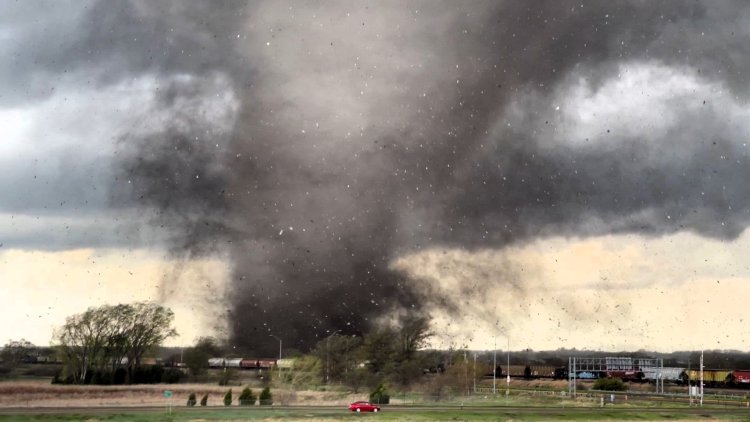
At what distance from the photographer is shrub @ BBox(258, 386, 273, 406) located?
4087 inches

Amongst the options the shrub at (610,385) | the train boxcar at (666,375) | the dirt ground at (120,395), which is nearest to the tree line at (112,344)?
the dirt ground at (120,395)

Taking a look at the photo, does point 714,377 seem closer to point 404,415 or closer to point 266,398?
point 266,398

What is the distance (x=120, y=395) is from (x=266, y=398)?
19.2m

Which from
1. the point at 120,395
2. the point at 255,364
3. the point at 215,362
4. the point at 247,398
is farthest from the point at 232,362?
the point at 247,398

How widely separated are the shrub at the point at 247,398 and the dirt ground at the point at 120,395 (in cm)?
161

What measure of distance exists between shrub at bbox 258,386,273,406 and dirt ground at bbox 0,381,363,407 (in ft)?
4.65

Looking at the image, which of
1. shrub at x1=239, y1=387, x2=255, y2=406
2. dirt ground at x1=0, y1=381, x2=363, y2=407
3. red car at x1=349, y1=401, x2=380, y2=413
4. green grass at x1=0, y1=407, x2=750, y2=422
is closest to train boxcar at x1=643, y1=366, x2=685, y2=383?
green grass at x1=0, y1=407, x2=750, y2=422

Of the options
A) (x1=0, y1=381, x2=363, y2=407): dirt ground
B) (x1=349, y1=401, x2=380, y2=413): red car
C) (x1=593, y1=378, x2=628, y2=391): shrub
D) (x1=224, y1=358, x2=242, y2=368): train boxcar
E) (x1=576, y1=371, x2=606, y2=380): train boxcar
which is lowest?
(x1=576, y1=371, x2=606, y2=380): train boxcar

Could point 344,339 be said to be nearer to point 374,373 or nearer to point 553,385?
point 374,373

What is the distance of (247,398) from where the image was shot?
105 m

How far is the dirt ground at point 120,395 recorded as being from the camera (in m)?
101

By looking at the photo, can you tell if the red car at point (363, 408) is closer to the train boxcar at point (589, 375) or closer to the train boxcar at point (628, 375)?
the train boxcar at point (628, 375)

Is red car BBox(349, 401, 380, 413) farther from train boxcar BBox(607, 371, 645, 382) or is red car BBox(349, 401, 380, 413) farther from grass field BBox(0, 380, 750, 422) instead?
train boxcar BBox(607, 371, 645, 382)

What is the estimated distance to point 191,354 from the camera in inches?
5664
